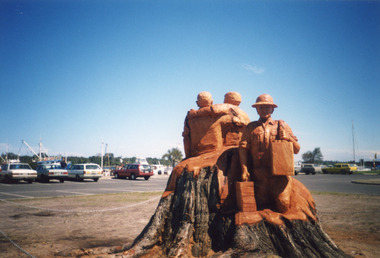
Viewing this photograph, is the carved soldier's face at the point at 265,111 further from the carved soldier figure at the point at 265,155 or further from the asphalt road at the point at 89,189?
the asphalt road at the point at 89,189

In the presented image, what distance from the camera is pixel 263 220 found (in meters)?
3.70

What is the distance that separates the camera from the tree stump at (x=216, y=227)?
3.54m

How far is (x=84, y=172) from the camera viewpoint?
2188cm

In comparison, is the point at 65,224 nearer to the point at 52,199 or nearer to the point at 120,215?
the point at 120,215

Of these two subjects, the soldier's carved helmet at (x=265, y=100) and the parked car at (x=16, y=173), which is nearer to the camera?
the soldier's carved helmet at (x=265, y=100)

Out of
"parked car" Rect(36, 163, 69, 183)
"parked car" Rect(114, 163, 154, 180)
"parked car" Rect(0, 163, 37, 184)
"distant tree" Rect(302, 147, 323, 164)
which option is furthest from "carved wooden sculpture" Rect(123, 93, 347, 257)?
"distant tree" Rect(302, 147, 323, 164)

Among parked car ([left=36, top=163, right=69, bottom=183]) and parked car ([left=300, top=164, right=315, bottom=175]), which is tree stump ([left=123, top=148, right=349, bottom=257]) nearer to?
parked car ([left=36, top=163, right=69, bottom=183])

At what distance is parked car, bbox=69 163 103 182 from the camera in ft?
71.9

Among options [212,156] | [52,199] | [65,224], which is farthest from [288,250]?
[52,199]

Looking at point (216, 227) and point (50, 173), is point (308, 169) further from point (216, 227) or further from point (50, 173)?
point (216, 227)

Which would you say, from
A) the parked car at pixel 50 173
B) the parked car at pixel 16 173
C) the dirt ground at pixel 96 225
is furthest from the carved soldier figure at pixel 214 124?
the parked car at pixel 50 173

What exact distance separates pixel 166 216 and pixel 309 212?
2189mm

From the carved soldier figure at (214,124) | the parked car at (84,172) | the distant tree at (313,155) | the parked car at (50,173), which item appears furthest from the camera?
the distant tree at (313,155)

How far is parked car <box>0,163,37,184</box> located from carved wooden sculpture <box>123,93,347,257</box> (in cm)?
1850
